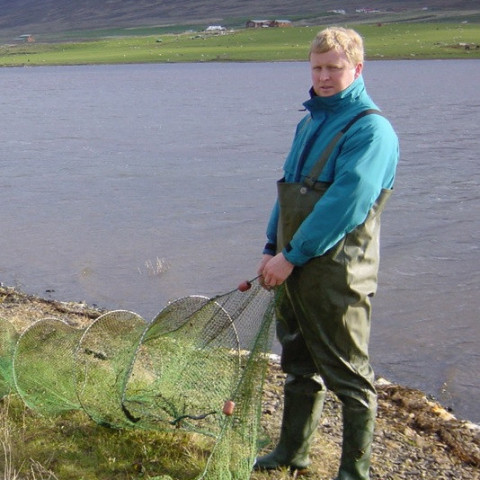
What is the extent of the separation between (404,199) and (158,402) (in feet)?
44.5

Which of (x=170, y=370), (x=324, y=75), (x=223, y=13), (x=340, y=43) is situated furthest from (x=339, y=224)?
(x=223, y=13)

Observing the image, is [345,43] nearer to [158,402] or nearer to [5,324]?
[158,402]

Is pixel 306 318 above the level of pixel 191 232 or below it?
above

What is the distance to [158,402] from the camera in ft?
18.4

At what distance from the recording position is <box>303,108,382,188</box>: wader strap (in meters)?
4.52

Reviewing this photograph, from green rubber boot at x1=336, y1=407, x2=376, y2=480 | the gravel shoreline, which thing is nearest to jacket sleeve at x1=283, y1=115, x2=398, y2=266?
green rubber boot at x1=336, y1=407, x2=376, y2=480

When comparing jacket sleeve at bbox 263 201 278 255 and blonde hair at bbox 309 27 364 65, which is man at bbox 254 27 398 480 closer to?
blonde hair at bbox 309 27 364 65

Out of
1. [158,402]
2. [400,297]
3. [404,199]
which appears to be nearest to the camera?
[158,402]

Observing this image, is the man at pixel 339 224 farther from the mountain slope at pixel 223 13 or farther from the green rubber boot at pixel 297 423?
the mountain slope at pixel 223 13

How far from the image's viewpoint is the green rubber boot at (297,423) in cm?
508

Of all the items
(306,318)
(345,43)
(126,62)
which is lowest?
(126,62)

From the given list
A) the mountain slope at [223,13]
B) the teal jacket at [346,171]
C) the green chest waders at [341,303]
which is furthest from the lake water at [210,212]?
the mountain slope at [223,13]

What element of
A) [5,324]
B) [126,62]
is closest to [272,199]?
[5,324]

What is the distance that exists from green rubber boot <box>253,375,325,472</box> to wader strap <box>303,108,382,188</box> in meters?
1.12
